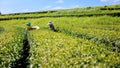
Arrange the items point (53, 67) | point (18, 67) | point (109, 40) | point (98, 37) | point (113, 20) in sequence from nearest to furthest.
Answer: point (53, 67) < point (18, 67) < point (109, 40) < point (98, 37) < point (113, 20)

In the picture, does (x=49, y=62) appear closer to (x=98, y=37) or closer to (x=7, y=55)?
(x=7, y=55)

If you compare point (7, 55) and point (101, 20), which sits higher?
point (7, 55)

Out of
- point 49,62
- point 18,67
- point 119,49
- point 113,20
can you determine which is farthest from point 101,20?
point 49,62

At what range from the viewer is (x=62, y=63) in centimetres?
1132

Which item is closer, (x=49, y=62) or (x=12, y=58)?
(x=49, y=62)

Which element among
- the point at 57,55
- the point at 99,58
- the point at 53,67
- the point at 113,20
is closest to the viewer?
the point at 53,67

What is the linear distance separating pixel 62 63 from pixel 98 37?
453 inches

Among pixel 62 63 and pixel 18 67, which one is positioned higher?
pixel 62 63

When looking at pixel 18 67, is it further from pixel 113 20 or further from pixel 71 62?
pixel 113 20

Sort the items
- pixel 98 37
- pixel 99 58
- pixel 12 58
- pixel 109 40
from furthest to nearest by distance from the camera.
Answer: pixel 98 37, pixel 109 40, pixel 12 58, pixel 99 58

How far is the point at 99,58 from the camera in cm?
1170

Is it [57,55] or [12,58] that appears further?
[12,58]

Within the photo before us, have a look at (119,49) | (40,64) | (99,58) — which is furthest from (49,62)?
(119,49)

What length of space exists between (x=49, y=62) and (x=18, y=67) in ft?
15.3
